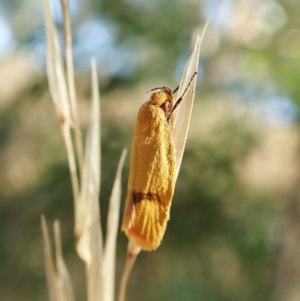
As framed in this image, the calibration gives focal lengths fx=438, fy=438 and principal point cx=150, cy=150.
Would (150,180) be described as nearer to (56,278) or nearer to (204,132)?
(56,278)

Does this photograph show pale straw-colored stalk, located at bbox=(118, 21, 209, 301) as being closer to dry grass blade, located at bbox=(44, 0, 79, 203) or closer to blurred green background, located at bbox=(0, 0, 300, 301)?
dry grass blade, located at bbox=(44, 0, 79, 203)

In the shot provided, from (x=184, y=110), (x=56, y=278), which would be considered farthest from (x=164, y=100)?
(x=56, y=278)

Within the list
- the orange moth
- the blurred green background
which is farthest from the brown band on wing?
the blurred green background

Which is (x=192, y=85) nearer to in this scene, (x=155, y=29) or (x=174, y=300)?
(x=155, y=29)

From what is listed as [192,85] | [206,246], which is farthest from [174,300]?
[192,85]

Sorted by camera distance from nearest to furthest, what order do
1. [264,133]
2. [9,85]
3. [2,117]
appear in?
[264,133] → [2,117] → [9,85]

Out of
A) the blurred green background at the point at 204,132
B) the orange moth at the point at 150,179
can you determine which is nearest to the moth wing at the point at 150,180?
the orange moth at the point at 150,179

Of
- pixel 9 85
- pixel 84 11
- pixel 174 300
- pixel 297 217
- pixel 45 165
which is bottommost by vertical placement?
pixel 174 300

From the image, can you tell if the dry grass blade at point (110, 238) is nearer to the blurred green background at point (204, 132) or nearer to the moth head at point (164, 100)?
the moth head at point (164, 100)
